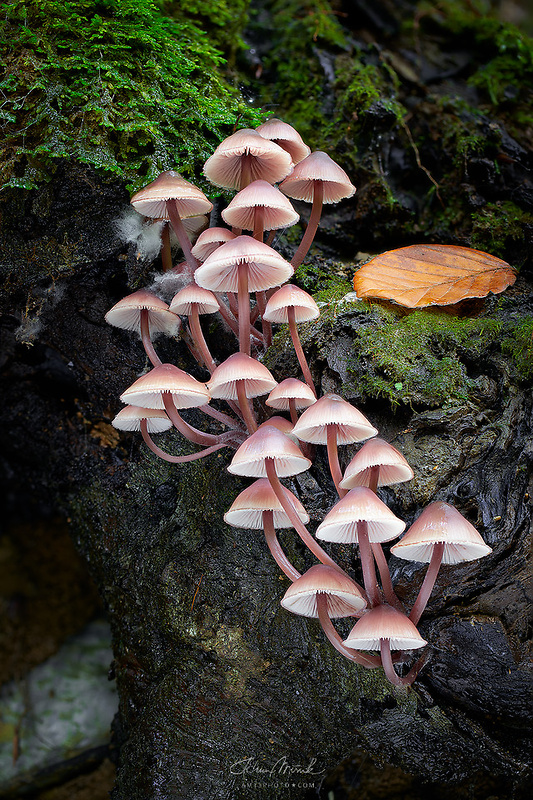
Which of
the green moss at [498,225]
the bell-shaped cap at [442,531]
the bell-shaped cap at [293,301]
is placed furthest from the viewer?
the green moss at [498,225]

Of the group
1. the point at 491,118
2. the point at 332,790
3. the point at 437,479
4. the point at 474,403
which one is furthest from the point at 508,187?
the point at 332,790

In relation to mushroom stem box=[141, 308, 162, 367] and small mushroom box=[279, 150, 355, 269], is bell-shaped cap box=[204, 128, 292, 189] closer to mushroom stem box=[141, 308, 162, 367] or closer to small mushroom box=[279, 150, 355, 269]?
small mushroom box=[279, 150, 355, 269]

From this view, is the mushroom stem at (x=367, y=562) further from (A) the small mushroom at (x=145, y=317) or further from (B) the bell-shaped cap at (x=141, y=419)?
(A) the small mushroom at (x=145, y=317)

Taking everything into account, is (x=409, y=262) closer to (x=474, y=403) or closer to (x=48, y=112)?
(x=474, y=403)

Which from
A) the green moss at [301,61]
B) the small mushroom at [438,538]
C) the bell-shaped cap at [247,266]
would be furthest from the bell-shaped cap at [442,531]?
the green moss at [301,61]

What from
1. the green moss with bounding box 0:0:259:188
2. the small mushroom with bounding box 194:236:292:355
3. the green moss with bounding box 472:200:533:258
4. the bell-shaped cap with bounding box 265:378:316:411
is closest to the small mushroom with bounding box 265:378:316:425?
the bell-shaped cap with bounding box 265:378:316:411
